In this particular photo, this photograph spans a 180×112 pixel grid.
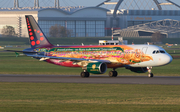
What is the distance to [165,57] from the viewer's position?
39.5 m

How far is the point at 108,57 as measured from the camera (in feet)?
138

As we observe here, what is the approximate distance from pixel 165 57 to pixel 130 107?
63.8 ft

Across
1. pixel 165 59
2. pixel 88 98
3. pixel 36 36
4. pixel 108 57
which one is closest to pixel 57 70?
pixel 36 36

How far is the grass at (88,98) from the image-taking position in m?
21.0

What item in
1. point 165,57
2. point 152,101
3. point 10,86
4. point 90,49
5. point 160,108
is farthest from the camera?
point 90,49

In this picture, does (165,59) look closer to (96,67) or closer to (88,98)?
(96,67)

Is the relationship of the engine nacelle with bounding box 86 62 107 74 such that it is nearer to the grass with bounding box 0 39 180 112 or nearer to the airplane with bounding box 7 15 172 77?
the airplane with bounding box 7 15 172 77

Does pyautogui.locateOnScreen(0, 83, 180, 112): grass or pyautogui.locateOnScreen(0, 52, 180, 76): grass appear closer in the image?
pyautogui.locateOnScreen(0, 83, 180, 112): grass

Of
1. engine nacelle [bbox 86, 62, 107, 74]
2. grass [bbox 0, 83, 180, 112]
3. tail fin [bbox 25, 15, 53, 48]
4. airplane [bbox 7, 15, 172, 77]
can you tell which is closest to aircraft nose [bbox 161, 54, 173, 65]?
airplane [bbox 7, 15, 172, 77]

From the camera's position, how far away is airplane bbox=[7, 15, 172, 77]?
4022 cm

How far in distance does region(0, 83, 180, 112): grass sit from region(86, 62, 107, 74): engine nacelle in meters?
6.97

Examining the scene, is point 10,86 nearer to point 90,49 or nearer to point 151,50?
point 90,49

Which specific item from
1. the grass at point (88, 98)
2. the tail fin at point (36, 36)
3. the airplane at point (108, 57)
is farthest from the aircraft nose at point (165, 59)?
the tail fin at point (36, 36)

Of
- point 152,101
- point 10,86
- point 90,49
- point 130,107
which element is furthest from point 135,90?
point 90,49
